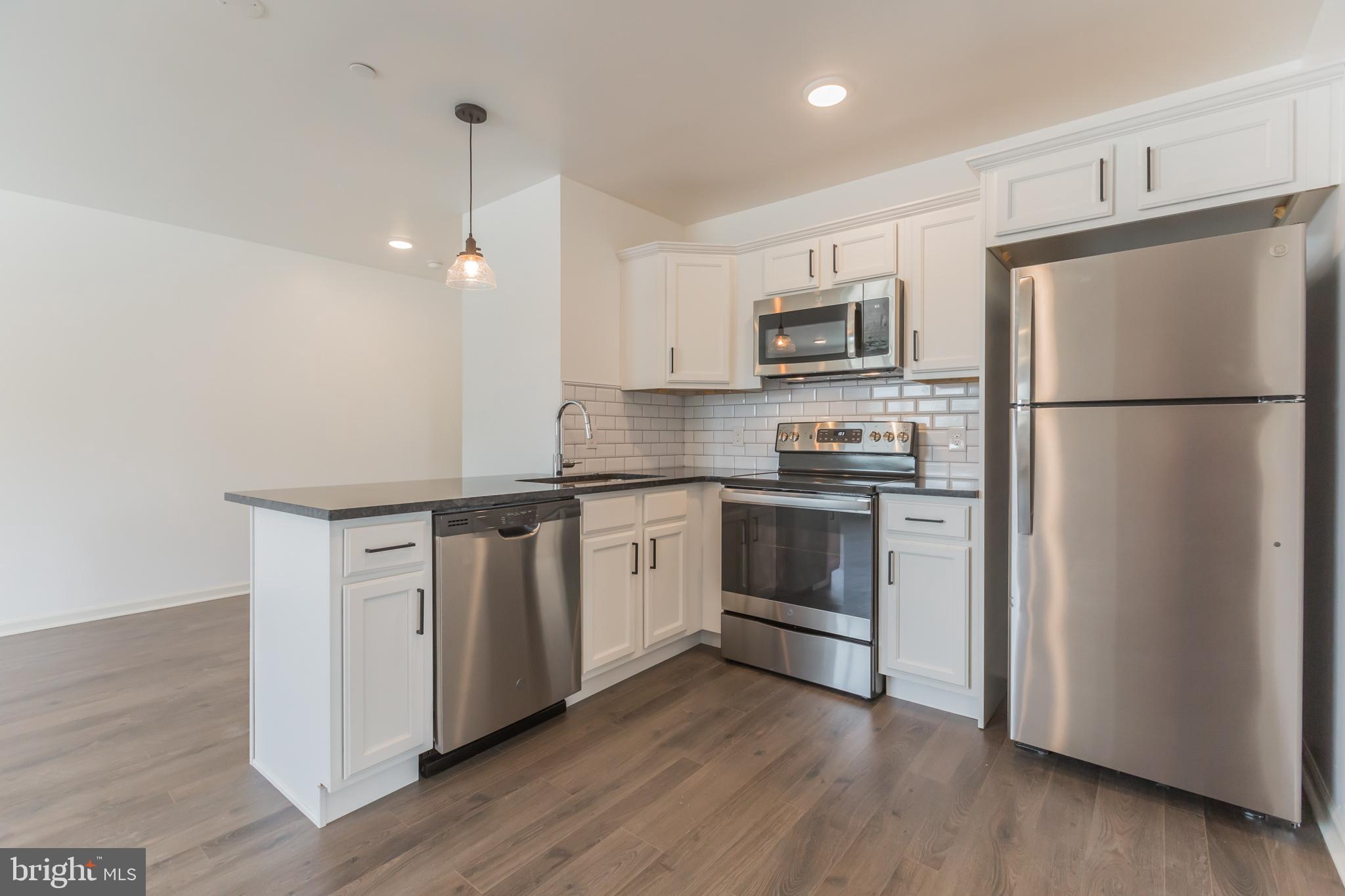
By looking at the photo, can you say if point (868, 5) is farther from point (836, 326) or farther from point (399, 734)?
point (399, 734)

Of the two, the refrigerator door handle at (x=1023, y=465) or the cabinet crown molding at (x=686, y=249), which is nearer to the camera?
the refrigerator door handle at (x=1023, y=465)

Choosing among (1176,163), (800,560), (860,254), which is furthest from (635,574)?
(1176,163)

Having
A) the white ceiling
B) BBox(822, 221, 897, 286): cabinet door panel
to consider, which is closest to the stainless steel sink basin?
BBox(822, 221, 897, 286): cabinet door panel

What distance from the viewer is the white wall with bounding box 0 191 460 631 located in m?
3.52

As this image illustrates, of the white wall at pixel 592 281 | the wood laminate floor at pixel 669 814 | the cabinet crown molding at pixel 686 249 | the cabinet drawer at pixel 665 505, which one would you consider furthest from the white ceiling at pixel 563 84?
the wood laminate floor at pixel 669 814

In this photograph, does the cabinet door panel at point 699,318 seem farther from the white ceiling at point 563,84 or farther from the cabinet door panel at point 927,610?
the cabinet door panel at point 927,610

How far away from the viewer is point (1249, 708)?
1.71 meters

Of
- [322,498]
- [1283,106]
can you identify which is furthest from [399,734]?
[1283,106]

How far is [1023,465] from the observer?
6.72 feet

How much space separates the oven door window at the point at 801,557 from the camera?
8.42 ft

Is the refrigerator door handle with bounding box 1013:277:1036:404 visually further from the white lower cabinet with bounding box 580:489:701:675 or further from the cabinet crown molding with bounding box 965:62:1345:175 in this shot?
the white lower cabinet with bounding box 580:489:701:675

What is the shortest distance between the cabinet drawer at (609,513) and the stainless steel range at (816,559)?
504 mm

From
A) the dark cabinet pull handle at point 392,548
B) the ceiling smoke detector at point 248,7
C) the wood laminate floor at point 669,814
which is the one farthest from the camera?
the ceiling smoke detector at point 248,7

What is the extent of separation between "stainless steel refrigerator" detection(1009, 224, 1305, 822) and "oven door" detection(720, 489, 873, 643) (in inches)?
24.2
